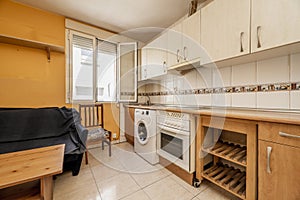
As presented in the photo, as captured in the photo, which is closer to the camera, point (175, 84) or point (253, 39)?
point (253, 39)

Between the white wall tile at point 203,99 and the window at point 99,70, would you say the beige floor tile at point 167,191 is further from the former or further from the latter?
the window at point 99,70

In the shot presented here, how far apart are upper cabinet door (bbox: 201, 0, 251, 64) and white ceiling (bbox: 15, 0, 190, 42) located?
721 millimetres

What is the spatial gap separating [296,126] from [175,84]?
1772 millimetres

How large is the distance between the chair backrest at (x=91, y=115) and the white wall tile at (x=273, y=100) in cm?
237

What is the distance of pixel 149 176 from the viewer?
1674mm

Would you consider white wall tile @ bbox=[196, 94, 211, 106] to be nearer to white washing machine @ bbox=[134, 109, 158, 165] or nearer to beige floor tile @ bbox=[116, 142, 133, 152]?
white washing machine @ bbox=[134, 109, 158, 165]

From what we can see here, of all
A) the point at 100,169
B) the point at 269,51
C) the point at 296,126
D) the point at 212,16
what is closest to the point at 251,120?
the point at 296,126

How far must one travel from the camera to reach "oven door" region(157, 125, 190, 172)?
1481 millimetres

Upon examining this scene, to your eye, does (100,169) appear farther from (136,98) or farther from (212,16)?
(212,16)

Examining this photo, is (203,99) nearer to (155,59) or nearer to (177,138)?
(177,138)

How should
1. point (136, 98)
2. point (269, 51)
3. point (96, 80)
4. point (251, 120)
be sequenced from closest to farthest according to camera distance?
point (251, 120) < point (269, 51) < point (96, 80) < point (136, 98)

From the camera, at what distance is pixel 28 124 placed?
6.02 feet

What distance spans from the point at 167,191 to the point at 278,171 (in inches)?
38.1

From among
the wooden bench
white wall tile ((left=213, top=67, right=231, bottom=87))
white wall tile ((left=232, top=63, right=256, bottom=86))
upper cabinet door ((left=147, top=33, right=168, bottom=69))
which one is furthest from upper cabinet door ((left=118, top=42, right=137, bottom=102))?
white wall tile ((left=232, top=63, right=256, bottom=86))
